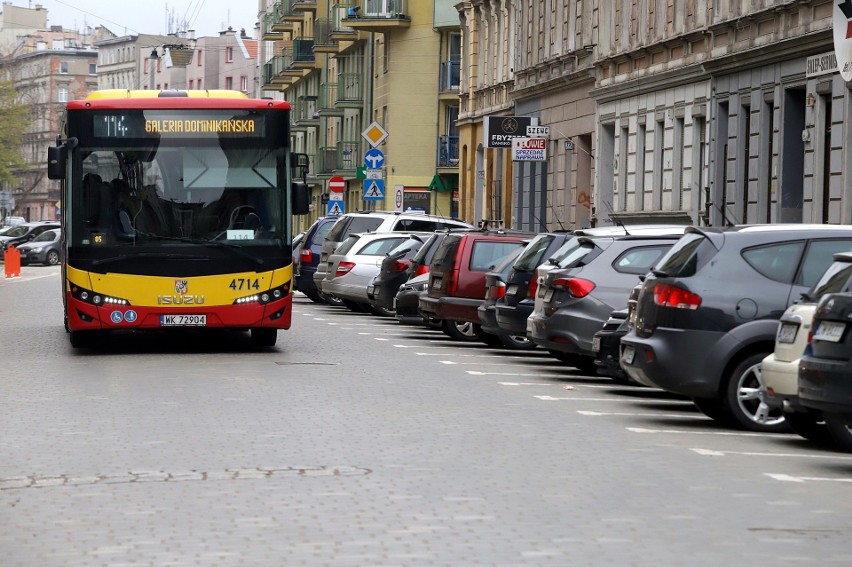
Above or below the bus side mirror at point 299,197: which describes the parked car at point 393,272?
below

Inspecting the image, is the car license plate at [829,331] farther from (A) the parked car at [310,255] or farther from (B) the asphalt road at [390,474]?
(A) the parked car at [310,255]

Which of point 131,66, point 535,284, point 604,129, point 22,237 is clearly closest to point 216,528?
point 535,284

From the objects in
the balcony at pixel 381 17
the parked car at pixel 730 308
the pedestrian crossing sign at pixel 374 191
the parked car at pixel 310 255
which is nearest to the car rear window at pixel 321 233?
the parked car at pixel 310 255

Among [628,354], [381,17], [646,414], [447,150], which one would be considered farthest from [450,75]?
[628,354]

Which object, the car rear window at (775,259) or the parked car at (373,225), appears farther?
the parked car at (373,225)

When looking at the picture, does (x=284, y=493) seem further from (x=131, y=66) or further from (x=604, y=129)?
(x=131, y=66)

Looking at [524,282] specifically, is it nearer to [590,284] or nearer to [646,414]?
[590,284]

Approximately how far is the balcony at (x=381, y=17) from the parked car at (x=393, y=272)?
143 ft

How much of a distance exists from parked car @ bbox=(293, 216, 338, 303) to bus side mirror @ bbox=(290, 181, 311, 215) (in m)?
16.2

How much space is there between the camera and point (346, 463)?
11352mm

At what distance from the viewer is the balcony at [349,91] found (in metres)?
81.8

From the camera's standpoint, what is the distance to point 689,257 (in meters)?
14.4

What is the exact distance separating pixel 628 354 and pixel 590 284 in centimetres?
346

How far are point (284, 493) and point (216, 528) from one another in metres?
1.22
